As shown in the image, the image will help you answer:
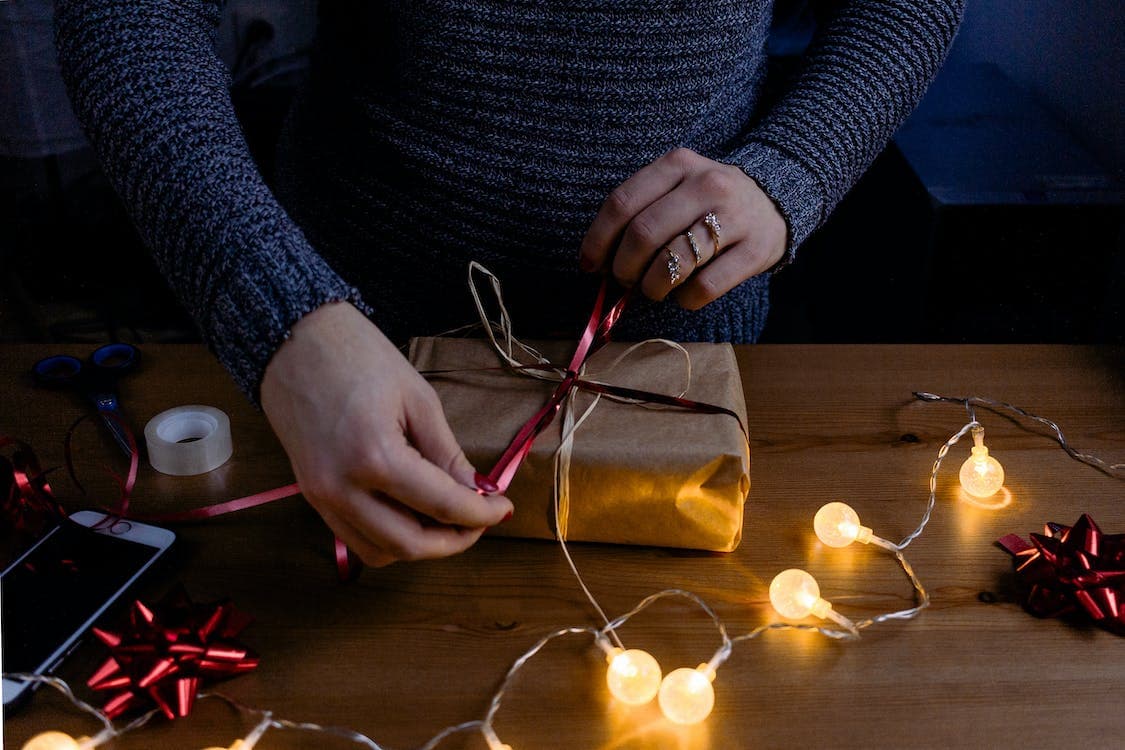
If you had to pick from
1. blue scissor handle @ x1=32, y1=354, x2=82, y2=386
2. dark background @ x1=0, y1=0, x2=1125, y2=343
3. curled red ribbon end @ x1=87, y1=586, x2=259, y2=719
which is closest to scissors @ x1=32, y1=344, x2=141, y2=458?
blue scissor handle @ x1=32, y1=354, x2=82, y2=386

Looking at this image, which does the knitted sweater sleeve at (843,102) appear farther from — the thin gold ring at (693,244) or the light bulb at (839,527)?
the light bulb at (839,527)

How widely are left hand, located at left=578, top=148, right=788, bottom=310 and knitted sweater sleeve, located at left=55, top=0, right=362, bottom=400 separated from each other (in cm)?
22

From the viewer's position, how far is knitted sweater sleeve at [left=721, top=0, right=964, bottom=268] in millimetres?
766

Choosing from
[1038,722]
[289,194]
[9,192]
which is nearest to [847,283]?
[289,194]

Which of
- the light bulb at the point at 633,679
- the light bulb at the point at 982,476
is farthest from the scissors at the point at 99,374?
the light bulb at the point at 982,476

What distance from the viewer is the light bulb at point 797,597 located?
0.59 metres

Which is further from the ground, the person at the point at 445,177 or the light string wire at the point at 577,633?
the person at the point at 445,177

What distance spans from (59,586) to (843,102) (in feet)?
2.46

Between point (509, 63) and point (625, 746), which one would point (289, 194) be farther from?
point (625, 746)

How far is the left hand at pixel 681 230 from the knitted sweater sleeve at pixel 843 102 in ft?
0.16

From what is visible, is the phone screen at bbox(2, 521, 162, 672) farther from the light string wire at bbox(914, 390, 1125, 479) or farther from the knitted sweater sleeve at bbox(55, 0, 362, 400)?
the light string wire at bbox(914, 390, 1125, 479)

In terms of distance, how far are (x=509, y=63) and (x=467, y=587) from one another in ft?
1.44

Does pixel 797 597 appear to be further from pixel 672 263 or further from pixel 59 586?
pixel 59 586

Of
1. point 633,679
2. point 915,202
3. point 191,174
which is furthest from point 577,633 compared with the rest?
point 915,202
